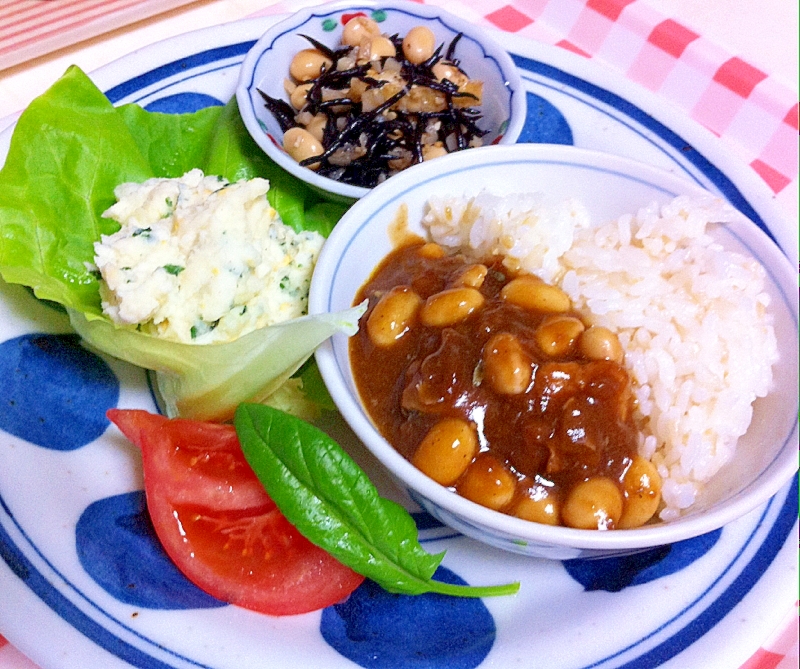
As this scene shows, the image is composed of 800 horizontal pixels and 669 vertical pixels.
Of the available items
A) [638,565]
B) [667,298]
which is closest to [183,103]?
[667,298]

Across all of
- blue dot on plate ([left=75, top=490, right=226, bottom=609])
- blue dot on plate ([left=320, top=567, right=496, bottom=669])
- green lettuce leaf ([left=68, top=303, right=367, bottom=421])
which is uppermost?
green lettuce leaf ([left=68, top=303, right=367, bottom=421])

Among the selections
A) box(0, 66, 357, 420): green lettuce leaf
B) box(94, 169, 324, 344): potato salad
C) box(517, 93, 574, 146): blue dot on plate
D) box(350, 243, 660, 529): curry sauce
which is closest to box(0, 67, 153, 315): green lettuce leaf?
box(0, 66, 357, 420): green lettuce leaf

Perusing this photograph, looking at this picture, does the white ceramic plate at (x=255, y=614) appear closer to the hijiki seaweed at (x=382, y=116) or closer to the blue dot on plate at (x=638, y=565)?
the blue dot on plate at (x=638, y=565)

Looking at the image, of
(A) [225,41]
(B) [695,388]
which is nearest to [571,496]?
(B) [695,388]

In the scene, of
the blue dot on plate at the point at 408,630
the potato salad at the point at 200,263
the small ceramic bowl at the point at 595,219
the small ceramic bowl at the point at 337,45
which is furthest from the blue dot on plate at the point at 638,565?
the small ceramic bowl at the point at 337,45

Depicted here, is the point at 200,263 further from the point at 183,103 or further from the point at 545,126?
the point at 545,126

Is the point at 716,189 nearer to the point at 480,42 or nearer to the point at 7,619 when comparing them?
the point at 480,42

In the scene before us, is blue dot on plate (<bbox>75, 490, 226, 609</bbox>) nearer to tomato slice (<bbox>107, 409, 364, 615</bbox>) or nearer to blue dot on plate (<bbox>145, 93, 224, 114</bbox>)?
tomato slice (<bbox>107, 409, 364, 615</bbox>)
